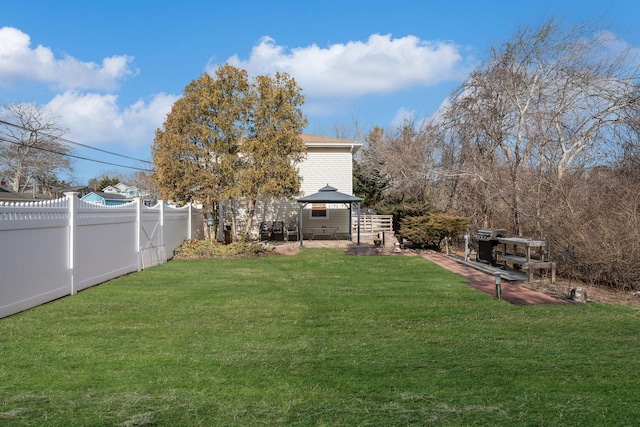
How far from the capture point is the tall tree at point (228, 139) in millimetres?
15703

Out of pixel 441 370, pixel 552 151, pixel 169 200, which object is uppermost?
pixel 552 151

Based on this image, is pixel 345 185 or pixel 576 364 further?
pixel 345 185

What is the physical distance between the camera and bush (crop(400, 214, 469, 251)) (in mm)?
16047

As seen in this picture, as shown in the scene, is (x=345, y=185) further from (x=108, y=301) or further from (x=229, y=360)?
(x=229, y=360)

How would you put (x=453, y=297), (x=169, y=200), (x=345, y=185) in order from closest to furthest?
(x=453, y=297), (x=169, y=200), (x=345, y=185)

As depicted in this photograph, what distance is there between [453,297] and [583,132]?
8.13 meters

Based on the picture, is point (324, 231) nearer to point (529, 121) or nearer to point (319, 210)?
point (319, 210)

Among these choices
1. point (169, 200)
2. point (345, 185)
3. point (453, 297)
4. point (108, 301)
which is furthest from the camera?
point (345, 185)

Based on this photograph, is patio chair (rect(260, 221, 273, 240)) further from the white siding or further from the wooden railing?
the wooden railing

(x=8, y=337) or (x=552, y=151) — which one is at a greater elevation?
(x=552, y=151)

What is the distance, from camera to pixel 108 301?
292 inches

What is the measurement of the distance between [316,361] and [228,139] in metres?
12.6

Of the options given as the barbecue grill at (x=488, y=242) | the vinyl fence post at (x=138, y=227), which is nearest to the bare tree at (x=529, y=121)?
the barbecue grill at (x=488, y=242)

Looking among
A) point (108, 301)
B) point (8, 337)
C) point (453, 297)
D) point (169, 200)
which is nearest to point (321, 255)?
point (169, 200)
